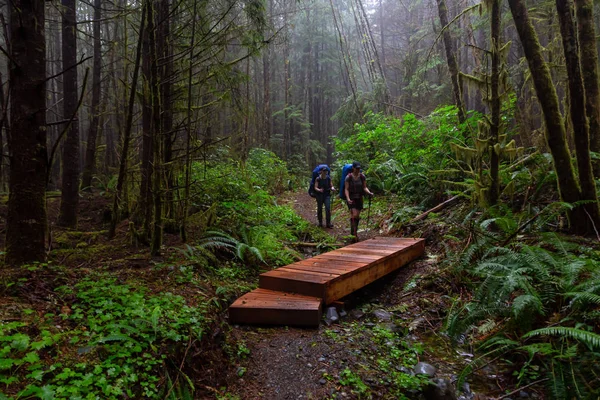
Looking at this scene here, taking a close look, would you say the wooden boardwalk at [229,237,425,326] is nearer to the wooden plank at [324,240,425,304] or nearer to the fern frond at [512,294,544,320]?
the wooden plank at [324,240,425,304]

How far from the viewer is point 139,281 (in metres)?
4.27

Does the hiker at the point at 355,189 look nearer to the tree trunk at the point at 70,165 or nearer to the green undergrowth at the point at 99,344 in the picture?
the green undergrowth at the point at 99,344

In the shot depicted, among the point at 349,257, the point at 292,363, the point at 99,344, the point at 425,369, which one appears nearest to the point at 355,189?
the point at 349,257

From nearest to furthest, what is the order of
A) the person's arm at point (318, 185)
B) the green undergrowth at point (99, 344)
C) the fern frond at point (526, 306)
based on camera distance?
the green undergrowth at point (99, 344) → the fern frond at point (526, 306) → the person's arm at point (318, 185)

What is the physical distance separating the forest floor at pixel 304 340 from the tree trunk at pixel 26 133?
0.45m

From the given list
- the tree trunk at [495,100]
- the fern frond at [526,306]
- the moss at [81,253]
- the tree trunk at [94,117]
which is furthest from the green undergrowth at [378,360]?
the tree trunk at [94,117]

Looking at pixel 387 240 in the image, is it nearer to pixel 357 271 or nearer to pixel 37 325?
pixel 357 271

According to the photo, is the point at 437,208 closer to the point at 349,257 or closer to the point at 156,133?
the point at 349,257

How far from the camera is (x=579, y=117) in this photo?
5.77 meters

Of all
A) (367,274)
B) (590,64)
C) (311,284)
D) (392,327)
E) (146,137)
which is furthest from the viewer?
(590,64)

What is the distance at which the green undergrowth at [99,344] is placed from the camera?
90.7 inches

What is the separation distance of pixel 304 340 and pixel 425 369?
139cm

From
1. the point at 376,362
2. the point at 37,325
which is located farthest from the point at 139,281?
the point at 376,362

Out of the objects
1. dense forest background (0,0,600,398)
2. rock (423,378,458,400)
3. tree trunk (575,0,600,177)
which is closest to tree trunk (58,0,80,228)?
dense forest background (0,0,600,398)
